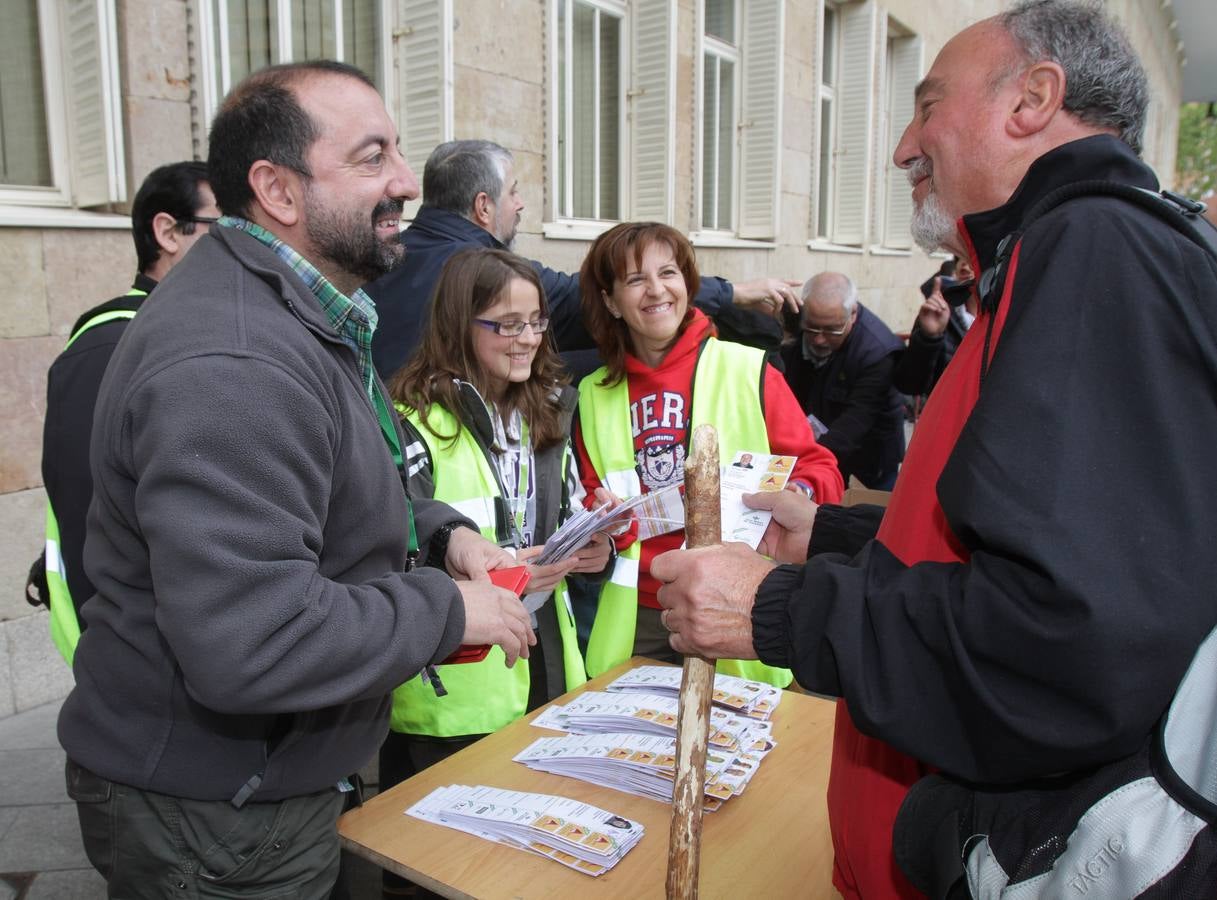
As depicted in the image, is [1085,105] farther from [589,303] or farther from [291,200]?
[589,303]

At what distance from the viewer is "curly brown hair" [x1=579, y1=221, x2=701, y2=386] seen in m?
3.12

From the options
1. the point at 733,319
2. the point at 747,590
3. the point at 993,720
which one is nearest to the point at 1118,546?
the point at 993,720

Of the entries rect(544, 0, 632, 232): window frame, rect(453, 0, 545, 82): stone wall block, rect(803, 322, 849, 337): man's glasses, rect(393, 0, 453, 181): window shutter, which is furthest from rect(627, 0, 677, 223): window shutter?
rect(803, 322, 849, 337): man's glasses

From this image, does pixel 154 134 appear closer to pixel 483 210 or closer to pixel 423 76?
pixel 483 210

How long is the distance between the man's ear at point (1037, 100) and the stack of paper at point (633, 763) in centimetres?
128

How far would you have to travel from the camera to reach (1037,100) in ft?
4.51

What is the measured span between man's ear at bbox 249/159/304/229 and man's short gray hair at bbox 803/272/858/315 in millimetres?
3587

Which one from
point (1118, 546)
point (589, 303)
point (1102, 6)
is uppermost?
point (1102, 6)

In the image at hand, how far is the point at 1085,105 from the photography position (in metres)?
1.35

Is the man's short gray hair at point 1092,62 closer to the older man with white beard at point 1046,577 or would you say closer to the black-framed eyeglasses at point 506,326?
the older man with white beard at point 1046,577

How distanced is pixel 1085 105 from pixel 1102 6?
344 millimetres

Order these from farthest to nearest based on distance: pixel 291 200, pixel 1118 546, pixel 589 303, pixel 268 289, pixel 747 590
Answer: pixel 589 303 → pixel 291 200 → pixel 268 289 → pixel 747 590 → pixel 1118 546

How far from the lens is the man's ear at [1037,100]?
53.2 inches

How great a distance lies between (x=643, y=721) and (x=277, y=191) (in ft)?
4.49
